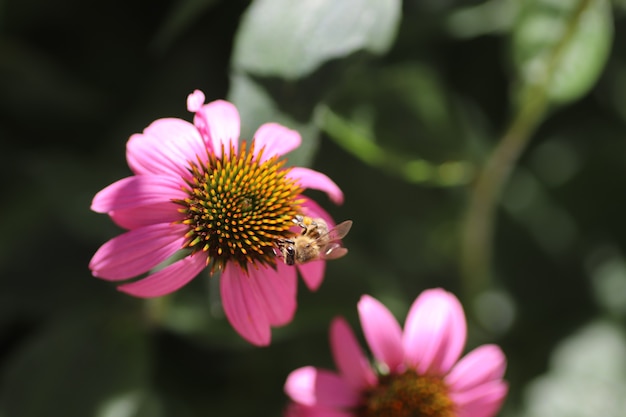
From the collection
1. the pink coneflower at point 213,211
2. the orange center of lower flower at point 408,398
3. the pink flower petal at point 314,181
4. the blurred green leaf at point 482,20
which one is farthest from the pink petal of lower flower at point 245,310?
the blurred green leaf at point 482,20

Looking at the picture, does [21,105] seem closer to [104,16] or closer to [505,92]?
[104,16]

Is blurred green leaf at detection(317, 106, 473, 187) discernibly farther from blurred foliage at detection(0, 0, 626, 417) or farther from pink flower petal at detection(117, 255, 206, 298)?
pink flower petal at detection(117, 255, 206, 298)

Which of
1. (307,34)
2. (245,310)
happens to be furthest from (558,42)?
(245,310)

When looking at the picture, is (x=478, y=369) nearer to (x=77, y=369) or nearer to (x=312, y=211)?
(x=312, y=211)

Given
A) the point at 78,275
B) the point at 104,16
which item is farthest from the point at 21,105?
the point at 78,275

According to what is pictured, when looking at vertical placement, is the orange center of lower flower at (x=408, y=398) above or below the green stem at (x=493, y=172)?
below

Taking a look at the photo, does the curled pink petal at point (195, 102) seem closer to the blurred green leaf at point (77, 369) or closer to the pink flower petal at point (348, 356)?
the pink flower petal at point (348, 356)
